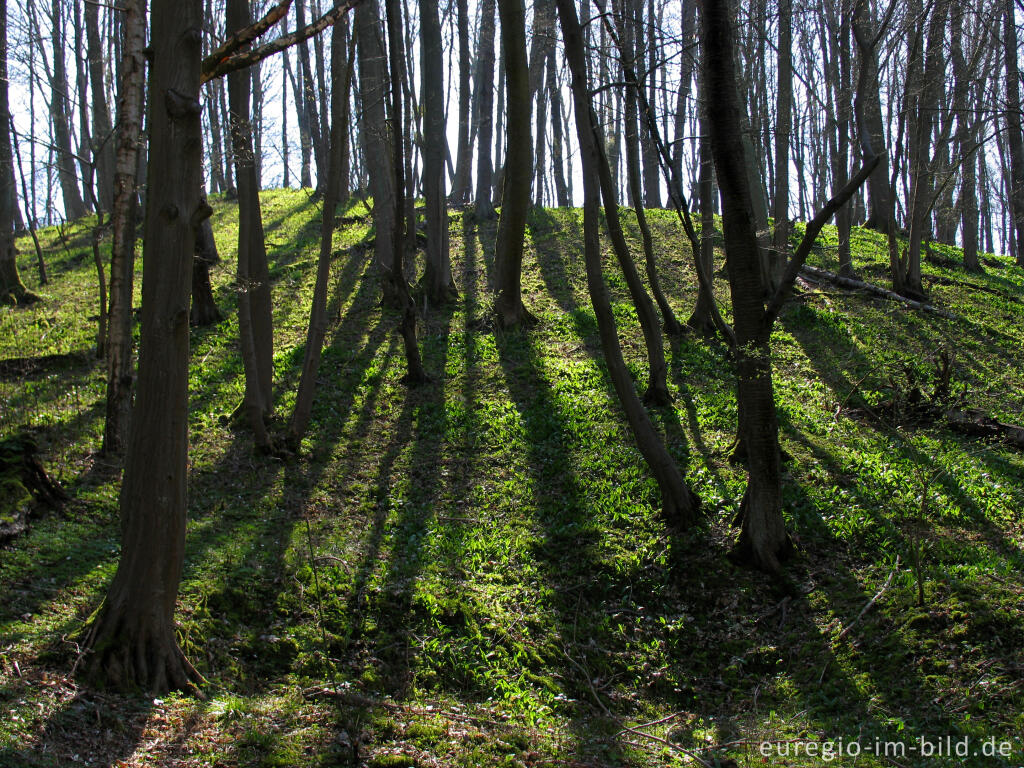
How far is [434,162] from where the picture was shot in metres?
15.4

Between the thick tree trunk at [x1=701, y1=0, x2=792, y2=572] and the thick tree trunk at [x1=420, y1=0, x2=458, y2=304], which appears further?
the thick tree trunk at [x1=420, y1=0, x2=458, y2=304]

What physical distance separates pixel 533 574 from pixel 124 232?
6.79 metres

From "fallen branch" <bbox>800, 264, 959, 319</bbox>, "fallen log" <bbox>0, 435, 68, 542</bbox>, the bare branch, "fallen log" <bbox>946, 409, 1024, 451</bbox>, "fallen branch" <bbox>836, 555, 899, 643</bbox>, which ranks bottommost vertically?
"fallen branch" <bbox>836, 555, 899, 643</bbox>

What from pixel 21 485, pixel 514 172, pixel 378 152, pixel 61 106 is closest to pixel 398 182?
pixel 514 172

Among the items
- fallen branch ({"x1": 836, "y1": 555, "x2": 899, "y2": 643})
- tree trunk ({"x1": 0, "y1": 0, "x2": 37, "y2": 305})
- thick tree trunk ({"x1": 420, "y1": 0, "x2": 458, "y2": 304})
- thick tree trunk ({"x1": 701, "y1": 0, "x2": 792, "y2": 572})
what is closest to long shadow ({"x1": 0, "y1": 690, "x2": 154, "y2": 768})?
fallen branch ({"x1": 836, "y1": 555, "x2": 899, "y2": 643})

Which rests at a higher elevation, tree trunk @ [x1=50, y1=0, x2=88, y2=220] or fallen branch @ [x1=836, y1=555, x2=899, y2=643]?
tree trunk @ [x1=50, y1=0, x2=88, y2=220]

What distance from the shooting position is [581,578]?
762 centimetres

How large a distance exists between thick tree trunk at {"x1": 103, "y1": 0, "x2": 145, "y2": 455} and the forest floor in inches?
27.7

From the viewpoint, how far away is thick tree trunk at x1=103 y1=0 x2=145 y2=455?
8.66 metres

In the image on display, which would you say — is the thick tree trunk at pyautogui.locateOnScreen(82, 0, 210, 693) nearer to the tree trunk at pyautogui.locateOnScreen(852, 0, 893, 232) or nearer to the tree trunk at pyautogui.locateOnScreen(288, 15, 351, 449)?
the tree trunk at pyautogui.locateOnScreen(288, 15, 351, 449)

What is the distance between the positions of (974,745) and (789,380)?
8408 mm

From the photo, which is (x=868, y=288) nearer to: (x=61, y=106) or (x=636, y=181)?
(x=636, y=181)

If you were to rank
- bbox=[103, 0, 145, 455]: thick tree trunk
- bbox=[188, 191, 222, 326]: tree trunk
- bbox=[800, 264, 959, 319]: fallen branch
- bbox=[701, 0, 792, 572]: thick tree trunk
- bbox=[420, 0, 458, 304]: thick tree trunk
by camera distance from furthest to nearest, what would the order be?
1. bbox=[800, 264, 959, 319]: fallen branch
2. bbox=[420, 0, 458, 304]: thick tree trunk
3. bbox=[188, 191, 222, 326]: tree trunk
4. bbox=[103, 0, 145, 455]: thick tree trunk
5. bbox=[701, 0, 792, 572]: thick tree trunk

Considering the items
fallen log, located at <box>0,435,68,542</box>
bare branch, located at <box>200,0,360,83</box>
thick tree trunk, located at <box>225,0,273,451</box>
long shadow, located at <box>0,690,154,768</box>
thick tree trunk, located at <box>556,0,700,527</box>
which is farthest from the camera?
thick tree trunk, located at <box>225,0,273,451</box>
